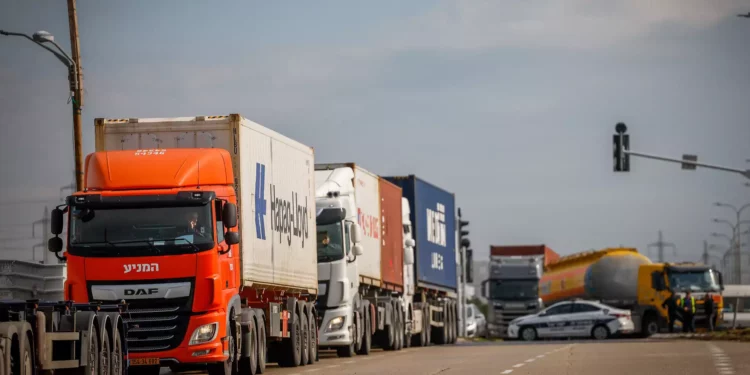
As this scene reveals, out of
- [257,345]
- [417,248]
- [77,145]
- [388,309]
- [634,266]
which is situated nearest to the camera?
[257,345]

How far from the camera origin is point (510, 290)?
59156 mm

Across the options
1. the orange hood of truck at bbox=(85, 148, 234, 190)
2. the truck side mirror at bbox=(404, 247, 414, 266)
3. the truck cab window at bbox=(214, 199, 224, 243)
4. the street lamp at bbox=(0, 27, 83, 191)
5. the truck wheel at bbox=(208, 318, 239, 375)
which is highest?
the street lamp at bbox=(0, 27, 83, 191)

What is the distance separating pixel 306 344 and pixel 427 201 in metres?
16.6

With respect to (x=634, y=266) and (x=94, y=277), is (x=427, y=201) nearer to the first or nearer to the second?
(x=634, y=266)

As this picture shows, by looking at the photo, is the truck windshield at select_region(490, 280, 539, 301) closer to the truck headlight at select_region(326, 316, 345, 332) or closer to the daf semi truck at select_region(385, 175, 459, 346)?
the daf semi truck at select_region(385, 175, 459, 346)

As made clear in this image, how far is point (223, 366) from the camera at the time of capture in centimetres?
2055

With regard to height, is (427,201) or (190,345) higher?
(427,201)

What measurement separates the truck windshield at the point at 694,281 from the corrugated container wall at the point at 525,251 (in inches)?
490

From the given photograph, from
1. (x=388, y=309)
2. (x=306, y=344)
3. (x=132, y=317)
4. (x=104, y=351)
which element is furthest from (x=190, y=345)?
(x=388, y=309)

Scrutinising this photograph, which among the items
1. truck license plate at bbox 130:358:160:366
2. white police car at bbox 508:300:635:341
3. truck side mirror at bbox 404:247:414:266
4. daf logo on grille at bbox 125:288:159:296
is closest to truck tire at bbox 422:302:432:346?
truck side mirror at bbox 404:247:414:266

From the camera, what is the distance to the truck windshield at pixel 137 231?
19.1 meters

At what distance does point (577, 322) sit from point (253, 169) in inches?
1148

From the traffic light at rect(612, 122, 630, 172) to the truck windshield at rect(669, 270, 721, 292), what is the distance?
11480 millimetres

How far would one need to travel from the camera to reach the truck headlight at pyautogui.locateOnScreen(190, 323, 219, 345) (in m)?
19.5
